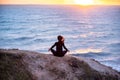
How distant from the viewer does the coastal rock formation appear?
14.6 meters

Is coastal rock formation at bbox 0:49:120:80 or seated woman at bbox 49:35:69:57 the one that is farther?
seated woman at bbox 49:35:69:57

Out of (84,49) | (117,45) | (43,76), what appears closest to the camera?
(43,76)

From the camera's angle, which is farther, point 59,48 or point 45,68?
point 59,48

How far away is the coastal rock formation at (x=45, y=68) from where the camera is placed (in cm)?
1458

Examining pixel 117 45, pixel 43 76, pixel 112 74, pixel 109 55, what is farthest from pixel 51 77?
pixel 117 45

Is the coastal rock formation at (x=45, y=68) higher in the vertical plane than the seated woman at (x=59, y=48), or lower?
lower

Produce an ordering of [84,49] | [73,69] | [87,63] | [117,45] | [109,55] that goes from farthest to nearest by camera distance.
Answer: [117,45] → [84,49] → [109,55] → [87,63] → [73,69]

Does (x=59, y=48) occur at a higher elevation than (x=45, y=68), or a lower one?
higher

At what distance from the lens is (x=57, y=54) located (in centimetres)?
1688

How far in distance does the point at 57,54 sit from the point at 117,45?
41.0m

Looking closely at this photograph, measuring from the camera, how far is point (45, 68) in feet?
50.8

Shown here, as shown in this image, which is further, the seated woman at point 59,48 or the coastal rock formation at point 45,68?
the seated woman at point 59,48

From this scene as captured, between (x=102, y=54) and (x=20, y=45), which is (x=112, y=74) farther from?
(x=20, y=45)

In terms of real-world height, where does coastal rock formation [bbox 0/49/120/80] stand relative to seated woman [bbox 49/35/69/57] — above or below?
below
